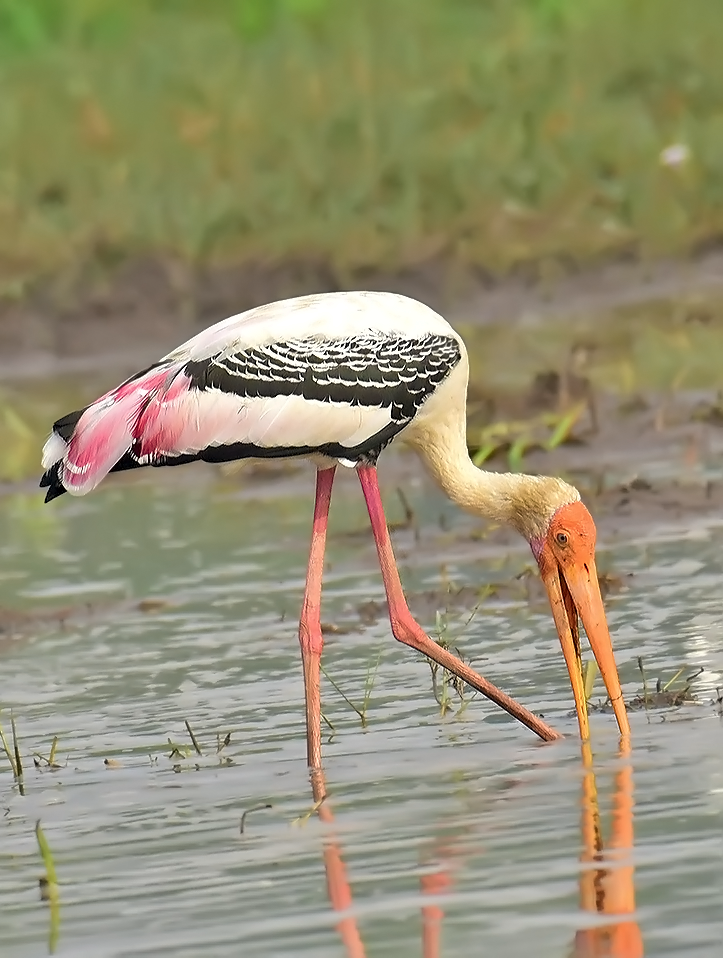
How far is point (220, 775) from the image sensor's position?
6.65m

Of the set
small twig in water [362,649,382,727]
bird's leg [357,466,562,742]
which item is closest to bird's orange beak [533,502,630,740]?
bird's leg [357,466,562,742]

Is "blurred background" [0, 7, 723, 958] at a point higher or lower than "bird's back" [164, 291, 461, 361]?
lower

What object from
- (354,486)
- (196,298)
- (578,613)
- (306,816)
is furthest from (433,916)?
(196,298)

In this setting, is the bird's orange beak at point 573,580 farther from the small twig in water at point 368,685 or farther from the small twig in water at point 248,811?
the small twig in water at point 248,811

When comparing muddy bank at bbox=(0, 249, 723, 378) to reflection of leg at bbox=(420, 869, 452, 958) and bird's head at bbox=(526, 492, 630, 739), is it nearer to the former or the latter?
bird's head at bbox=(526, 492, 630, 739)

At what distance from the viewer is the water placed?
4.98m

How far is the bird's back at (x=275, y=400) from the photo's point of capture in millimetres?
7418

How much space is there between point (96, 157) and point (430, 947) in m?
12.4

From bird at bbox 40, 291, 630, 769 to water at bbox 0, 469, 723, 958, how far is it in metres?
0.35

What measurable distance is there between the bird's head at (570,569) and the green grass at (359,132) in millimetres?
9031

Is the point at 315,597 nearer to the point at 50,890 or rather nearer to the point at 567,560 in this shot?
the point at 567,560

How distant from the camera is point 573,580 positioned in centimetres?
729

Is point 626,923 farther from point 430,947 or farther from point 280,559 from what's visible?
point 280,559

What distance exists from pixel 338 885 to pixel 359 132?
1205cm
